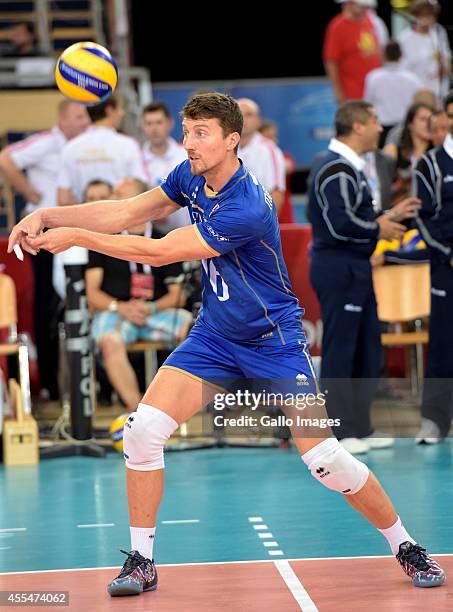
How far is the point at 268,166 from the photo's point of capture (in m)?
11.5

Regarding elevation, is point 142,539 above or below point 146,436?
below

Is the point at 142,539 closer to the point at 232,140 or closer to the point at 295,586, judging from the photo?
the point at 295,586

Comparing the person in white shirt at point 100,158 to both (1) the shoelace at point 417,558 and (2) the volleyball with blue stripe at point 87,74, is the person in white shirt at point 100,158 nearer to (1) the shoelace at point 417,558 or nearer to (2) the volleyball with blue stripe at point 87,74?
(2) the volleyball with blue stripe at point 87,74

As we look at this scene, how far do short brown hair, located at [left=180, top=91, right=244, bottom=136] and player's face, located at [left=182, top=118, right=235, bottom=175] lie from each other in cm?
2

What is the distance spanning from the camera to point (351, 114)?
892cm

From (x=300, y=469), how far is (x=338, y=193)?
78.5 inches

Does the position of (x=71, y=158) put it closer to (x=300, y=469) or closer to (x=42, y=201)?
(x=42, y=201)

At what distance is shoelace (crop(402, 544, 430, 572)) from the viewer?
546cm

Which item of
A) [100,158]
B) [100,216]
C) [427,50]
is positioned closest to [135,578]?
[100,216]

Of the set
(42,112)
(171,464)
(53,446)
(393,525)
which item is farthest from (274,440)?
(42,112)

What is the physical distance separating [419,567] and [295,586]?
56cm

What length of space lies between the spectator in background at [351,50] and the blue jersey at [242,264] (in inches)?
348

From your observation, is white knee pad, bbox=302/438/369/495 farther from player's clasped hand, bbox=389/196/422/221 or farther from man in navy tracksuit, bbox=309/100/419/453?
player's clasped hand, bbox=389/196/422/221

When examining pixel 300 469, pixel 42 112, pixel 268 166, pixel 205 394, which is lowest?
pixel 300 469
